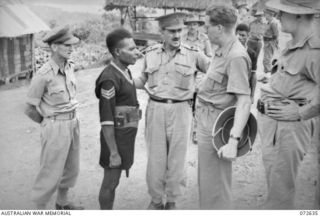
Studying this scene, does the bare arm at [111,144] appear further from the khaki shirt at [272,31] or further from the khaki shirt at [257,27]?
the khaki shirt at [272,31]

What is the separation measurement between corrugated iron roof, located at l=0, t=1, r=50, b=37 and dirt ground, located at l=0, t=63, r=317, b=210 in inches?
35.0

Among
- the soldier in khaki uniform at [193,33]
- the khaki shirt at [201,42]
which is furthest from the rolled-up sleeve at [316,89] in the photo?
the soldier in khaki uniform at [193,33]

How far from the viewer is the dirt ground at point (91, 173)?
12.0 feet

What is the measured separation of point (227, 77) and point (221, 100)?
183 millimetres

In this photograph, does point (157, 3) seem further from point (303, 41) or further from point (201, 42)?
point (303, 41)

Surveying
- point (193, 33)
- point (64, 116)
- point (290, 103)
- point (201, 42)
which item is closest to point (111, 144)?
point (64, 116)

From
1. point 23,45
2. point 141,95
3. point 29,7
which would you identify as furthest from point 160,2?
point 29,7

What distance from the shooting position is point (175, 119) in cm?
329

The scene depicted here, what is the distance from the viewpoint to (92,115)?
577 cm

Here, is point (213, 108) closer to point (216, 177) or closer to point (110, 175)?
point (216, 177)

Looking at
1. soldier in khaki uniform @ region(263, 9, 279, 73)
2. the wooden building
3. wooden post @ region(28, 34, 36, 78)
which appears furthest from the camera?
soldier in khaki uniform @ region(263, 9, 279, 73)

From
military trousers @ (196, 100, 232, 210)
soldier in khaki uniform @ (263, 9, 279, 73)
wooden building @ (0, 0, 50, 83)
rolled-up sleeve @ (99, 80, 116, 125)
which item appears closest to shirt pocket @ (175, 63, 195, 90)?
military trousers @ (196, 100, 232, 210)

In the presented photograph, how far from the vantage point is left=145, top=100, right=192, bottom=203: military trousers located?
3.30 metres

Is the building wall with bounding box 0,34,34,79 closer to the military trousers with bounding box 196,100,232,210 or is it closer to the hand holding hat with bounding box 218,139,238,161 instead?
the military trousers with bounding box 196,100,232,210
